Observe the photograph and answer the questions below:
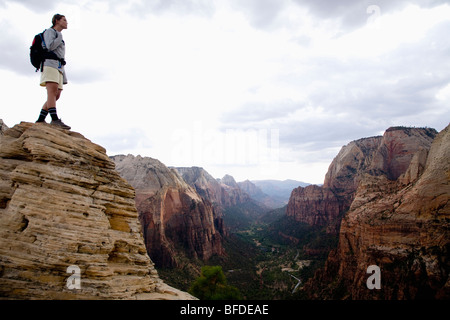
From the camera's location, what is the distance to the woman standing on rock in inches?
383

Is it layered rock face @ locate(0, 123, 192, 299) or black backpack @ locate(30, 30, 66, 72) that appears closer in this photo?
layered rock face @ locate(0, 123, 192, 299)

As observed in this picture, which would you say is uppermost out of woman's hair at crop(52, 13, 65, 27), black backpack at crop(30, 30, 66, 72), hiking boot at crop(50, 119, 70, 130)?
woman's hair at crop(52, 13, 65, 27)

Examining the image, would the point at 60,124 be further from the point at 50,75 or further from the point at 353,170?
the point at 353,170

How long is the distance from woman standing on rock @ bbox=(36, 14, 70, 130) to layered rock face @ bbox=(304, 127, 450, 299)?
38.4 m

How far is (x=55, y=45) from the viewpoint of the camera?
9.83 meters

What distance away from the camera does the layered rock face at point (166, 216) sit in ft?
186

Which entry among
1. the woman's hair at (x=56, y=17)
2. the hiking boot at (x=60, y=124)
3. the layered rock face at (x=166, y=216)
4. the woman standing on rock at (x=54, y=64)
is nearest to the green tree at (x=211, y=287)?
the hiking boot at (x=60, y=124)

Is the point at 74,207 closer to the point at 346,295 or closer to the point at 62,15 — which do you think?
the point at 62,15

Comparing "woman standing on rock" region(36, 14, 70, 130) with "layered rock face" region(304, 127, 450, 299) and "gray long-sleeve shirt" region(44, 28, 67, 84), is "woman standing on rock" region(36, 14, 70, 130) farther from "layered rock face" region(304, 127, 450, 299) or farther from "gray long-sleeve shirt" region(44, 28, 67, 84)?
"layered rock face" region(304, 127, 450, 299)

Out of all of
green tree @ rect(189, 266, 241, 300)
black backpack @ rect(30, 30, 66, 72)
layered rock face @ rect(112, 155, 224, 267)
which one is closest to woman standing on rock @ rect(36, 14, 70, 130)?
black backpack @ rect(30, 30, 66, 72)

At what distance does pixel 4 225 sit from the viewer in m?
8.43

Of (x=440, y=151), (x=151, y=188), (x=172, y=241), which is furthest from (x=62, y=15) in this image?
(x=172, y=241)

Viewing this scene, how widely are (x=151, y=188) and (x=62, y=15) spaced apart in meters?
57.3

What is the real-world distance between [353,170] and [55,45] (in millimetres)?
127088
